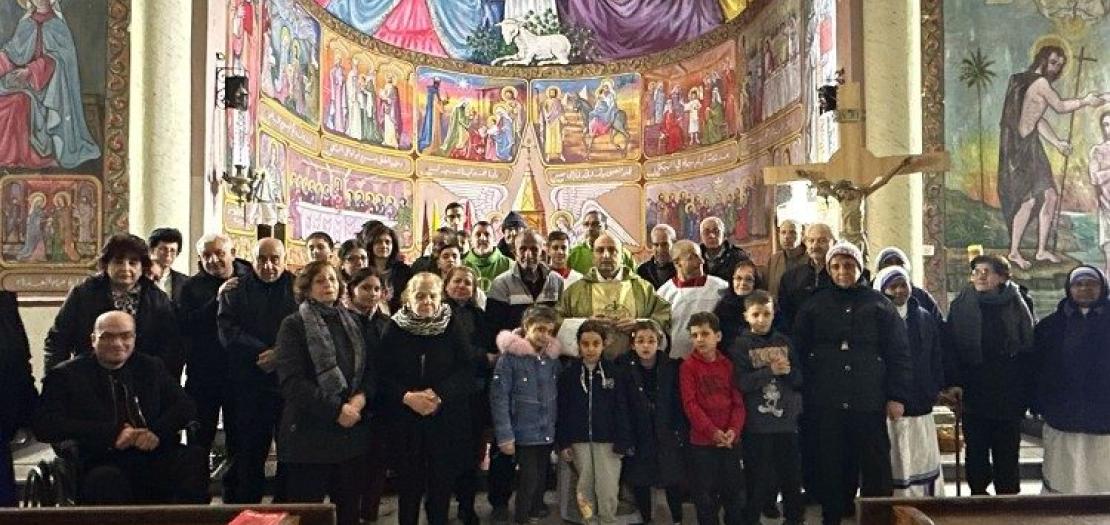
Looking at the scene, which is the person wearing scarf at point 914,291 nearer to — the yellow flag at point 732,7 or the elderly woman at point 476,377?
the elderly woman at point 476,377

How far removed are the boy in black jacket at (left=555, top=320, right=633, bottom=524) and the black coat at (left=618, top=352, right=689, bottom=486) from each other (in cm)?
8

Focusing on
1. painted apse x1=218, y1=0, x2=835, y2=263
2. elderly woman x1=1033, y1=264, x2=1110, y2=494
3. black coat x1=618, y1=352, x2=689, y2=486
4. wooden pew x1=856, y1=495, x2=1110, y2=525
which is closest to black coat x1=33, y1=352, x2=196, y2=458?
black coat x1=618, y1=352, x2=689, y2=486

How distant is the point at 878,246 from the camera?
29.4ft

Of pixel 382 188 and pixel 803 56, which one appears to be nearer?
pixel 803 56

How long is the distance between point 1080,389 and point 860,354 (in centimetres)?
148

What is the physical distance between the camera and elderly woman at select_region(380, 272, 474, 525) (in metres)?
4.68

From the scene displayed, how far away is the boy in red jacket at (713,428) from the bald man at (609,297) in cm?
58

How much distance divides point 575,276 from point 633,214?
383 inches

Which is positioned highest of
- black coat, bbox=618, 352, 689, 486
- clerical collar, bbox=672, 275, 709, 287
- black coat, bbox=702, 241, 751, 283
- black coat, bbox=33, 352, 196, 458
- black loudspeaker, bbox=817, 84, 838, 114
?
black loudspeaker, bbox=817, 84, 838, 114

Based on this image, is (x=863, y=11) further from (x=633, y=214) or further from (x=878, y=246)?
(x=633, y=214)

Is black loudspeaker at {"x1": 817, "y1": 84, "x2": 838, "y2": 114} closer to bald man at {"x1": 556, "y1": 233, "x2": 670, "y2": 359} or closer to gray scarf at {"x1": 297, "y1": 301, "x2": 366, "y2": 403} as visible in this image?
bald man at {"x1": 556, "y1": 233, "x2": 670, "y2": 359}

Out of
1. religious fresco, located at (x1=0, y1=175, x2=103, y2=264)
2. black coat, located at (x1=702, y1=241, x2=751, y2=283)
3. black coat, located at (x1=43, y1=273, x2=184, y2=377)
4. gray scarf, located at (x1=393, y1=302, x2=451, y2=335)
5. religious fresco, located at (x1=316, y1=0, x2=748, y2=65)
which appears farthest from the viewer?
religious fresco, located at (x1=316, y1=0, x2=748, y2=65)

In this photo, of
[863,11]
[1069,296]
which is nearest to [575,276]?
[1069,296]

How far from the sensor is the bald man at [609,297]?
5.44m
